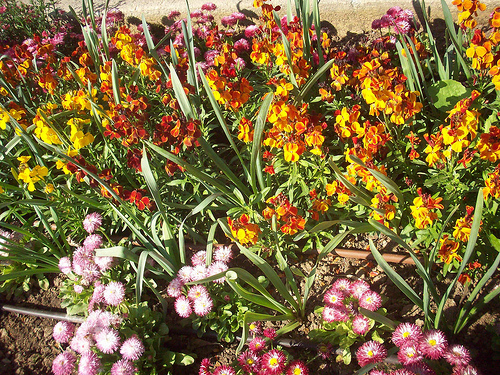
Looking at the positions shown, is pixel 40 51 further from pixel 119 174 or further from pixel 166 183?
pixel 166 183

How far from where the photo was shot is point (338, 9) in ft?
10.3

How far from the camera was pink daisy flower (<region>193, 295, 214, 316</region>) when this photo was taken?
6.15ft

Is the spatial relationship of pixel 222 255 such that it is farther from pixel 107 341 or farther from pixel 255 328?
pixel 107 341

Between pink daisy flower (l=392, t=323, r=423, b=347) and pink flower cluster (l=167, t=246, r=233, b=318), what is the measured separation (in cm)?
82

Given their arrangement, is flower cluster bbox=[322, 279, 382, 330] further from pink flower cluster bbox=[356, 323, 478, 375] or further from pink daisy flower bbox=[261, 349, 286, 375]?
pink daisy flower bbox=[261, 349, 286, 375]

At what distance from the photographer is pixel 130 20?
3.80 metres

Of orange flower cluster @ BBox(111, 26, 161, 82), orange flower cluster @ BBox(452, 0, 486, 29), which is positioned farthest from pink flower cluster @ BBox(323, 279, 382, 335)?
orange flower cluster @ BBox(111, 26, 161, 82)

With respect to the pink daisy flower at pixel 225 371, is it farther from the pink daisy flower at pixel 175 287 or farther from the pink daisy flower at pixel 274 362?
the pink daisy flower at pixel 175 287

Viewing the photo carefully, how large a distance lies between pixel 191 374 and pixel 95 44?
89.0 inches

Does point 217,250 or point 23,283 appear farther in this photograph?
point 23,283

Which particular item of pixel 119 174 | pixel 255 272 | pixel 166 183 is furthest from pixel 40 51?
pixel 255 272

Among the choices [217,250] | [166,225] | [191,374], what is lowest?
[191,374]

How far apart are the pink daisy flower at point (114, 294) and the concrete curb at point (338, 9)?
7.08ft

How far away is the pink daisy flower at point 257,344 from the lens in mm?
1774
